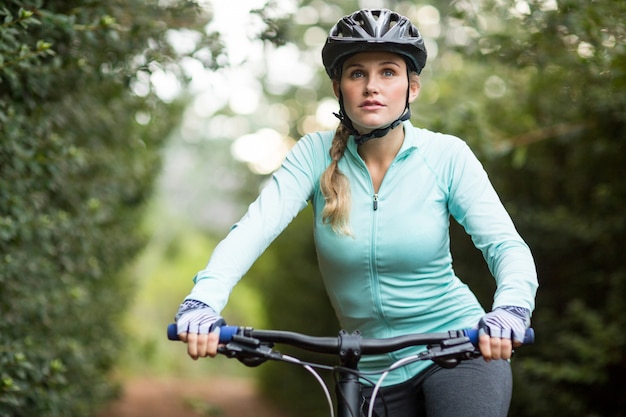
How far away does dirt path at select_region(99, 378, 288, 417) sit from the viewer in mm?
11586

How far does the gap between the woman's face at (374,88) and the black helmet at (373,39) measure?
0.04 m

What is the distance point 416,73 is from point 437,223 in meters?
0.64

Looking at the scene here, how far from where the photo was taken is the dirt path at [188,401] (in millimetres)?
11586

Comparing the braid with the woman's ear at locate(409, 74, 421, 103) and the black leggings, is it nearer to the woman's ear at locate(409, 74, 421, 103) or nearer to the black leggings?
the woman's ear at locate(409, 74, 421, 103)

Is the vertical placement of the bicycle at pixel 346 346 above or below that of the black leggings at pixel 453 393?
above

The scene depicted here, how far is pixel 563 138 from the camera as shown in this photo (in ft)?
21.6

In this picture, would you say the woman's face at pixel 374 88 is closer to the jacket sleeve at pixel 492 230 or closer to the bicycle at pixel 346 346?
the jacket sleeve at pixel 492 230

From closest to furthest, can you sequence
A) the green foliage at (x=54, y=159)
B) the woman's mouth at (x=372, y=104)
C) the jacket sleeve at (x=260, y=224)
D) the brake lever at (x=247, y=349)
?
the brake lever at (x=247, y=349) < the jacket sleeve at (x=260, y=224) < the woman's mouth at (x=372, y=104) < the green foliage at (x=54, y=159)

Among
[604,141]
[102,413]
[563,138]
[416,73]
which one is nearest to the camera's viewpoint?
[416,73]

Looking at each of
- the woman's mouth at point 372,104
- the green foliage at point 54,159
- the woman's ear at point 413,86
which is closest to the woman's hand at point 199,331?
the woman's mouth at point 372,104

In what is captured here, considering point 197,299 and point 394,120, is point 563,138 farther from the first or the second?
point 197,299

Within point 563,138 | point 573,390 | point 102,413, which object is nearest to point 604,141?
point 563,138

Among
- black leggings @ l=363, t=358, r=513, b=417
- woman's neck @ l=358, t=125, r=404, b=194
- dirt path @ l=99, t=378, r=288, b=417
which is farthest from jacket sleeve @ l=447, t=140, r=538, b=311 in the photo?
dirt path @ l=99, t=378, r=288, b=417

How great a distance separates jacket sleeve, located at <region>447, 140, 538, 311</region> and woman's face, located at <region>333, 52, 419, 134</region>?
30 cm
